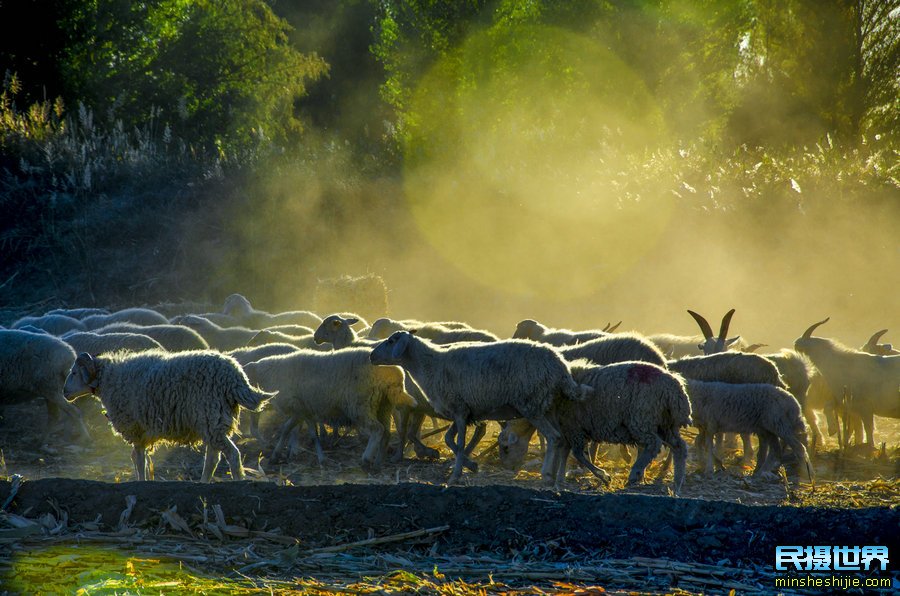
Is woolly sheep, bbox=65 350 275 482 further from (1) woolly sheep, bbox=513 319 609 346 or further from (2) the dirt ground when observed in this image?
(1) woolly sheep, bbox=513 319 609 346

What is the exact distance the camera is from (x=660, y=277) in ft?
83.8

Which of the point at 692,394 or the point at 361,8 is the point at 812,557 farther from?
the point at 361,8

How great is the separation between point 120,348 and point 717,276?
1635cm

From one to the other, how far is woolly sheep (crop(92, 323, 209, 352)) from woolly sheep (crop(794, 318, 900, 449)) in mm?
8749

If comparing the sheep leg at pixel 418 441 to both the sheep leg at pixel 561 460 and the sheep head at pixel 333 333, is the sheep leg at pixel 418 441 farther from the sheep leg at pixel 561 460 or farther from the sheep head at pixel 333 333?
the sheep leg at pixel 561 460

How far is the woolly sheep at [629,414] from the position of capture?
10023 millimetres

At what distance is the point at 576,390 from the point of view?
10.2 meters

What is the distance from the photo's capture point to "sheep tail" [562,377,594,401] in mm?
10203

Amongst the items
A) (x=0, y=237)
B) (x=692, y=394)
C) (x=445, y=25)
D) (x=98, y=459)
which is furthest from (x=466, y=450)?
(x=445, y=25)

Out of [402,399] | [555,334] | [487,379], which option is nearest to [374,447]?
[402,399]

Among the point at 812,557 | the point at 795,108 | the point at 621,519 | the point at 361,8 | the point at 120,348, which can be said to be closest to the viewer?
the point at 812,557

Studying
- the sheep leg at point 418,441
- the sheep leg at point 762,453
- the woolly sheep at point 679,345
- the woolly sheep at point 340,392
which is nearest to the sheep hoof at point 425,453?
the sheep leg at point 418,441

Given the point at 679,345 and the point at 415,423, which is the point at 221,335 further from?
the point at 679,345

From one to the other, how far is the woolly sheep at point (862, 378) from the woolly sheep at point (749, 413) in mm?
2336
